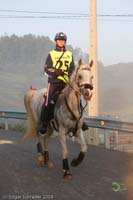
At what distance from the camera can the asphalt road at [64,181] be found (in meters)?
8.25

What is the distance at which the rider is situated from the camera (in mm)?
10359

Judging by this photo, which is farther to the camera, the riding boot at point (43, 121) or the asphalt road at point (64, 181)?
the riding boot at point (43, 121)

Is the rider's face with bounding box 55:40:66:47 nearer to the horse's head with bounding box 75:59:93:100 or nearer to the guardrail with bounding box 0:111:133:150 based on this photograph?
the horse's head with bounding box 75:59:93:100

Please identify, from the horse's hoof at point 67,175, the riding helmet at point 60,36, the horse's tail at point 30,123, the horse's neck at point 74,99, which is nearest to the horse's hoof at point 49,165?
the horse's tail at point 30,123

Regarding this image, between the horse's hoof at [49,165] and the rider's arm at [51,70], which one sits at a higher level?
the rider's arm at [51,70]

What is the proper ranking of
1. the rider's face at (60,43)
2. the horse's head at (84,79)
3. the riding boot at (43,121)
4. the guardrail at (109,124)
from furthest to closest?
1. the guardrail at (109,124)
2. the riding boot at (43,121)
3. the rider's face at (60,43)
4. the horse's head at (84,79)

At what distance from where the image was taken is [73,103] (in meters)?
9.80

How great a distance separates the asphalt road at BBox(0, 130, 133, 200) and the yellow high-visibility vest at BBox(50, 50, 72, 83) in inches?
73.4

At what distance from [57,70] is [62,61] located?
0.22 m

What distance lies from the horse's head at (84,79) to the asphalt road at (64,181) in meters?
1.58

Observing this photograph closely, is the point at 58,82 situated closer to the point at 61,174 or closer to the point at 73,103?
the point at 73,103

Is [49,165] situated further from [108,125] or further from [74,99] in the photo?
[108,125]

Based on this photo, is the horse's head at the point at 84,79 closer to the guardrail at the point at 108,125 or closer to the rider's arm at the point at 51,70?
the rider's arm at the point at 51,70

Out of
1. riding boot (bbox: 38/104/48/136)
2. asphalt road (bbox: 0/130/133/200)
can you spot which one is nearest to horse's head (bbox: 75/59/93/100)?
riding boot (bbox: 38/104/48/136)
